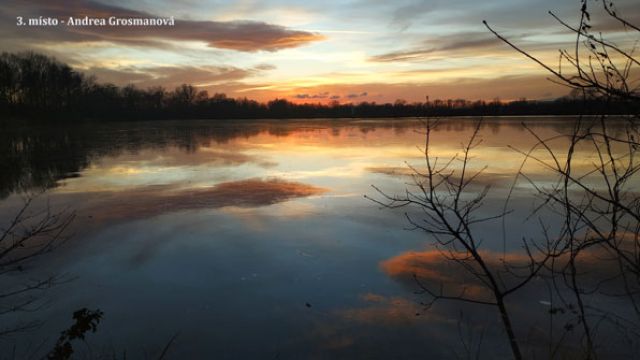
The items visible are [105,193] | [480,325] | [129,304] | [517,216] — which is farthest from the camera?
[105,193]

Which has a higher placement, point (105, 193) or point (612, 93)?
point (612, 93)

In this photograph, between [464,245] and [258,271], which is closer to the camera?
[464,245]

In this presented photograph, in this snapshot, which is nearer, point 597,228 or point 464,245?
point 464,245

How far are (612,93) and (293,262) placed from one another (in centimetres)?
634

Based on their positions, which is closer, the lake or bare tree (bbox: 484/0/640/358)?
bare tree (bbox: 484/0/640/358)

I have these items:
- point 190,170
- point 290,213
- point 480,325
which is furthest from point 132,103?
point 480,325

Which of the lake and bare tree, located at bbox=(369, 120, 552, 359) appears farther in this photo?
the lake

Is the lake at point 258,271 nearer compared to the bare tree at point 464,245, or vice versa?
the bare tree at point 464,245

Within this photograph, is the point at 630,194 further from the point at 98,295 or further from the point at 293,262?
the point at 98,295

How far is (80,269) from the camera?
7.33 metres

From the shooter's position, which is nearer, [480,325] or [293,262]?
[480,325]

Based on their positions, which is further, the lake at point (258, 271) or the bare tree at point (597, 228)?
the lake at point (258, 271)

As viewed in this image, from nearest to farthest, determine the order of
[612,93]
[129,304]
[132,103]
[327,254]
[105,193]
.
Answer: [612,93], [129,304], [327,254], [105,193], [132,103]

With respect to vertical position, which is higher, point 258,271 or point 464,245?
point 464,245
